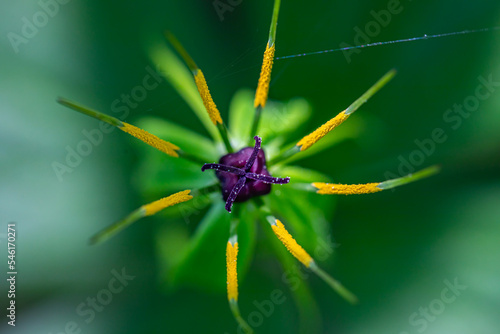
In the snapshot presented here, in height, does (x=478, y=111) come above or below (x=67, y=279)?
below

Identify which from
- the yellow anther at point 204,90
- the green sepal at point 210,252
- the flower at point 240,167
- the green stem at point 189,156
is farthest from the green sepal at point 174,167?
the yellow anther at point 204,90

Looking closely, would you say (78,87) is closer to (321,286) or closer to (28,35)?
(28,35)

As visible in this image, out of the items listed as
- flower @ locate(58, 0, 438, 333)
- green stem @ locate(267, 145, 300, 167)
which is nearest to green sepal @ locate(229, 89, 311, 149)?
flower @ locate(58, 0, 438, 333)

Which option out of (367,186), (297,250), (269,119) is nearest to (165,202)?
(297,250)

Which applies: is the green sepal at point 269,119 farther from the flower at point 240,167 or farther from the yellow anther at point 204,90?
the yellow anther at point 204,90

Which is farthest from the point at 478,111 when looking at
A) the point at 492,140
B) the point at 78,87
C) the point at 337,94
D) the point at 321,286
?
the point at 78,87

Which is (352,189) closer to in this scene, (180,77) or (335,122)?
(335,122)
